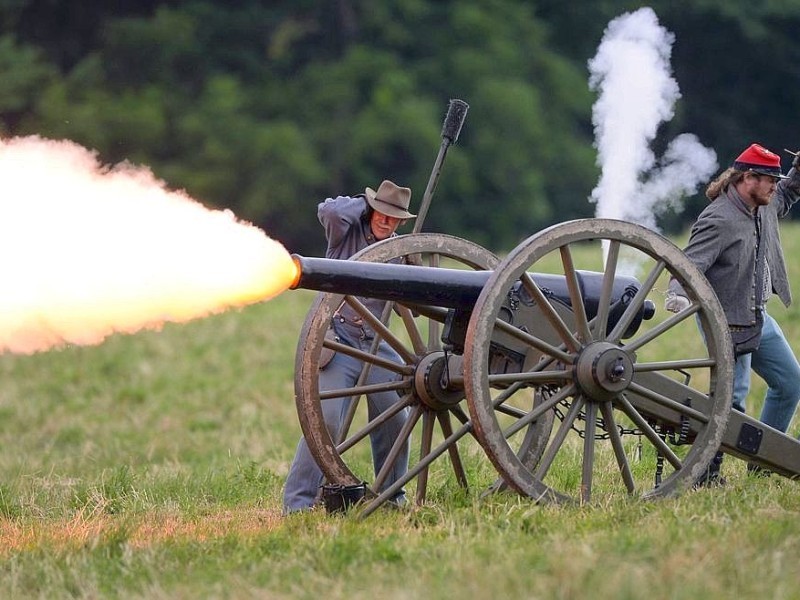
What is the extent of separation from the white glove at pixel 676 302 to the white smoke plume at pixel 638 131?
1782mm

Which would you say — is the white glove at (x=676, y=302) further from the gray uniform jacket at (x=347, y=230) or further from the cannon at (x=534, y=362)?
the gray uniform jacket at (x=347, y=230)

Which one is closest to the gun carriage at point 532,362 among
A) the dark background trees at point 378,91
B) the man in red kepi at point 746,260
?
the man in red kepi at point 746,260

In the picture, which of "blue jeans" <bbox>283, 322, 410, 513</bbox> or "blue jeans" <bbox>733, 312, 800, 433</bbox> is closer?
"blue jeans" <bbox>283, 322, 410, 513</bbox>

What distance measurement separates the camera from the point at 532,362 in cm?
712

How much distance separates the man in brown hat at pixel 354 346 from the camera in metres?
7.66

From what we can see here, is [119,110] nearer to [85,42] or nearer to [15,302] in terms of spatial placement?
[85,42]

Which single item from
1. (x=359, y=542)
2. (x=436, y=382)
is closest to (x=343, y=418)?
(x=436, y=382)

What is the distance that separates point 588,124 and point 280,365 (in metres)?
18.6

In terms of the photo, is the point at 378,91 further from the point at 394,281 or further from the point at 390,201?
the point at 394,281

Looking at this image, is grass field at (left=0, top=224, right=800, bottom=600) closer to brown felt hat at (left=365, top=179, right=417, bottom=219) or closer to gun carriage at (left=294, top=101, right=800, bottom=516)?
gun carriage at (left=294, top=101, right=800, bottom=516)

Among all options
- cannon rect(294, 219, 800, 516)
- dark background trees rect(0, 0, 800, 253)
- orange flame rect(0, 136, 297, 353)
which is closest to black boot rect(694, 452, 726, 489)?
cannon rect(294, 219, 800, 516)

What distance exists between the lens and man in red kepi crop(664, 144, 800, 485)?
773 centimetres

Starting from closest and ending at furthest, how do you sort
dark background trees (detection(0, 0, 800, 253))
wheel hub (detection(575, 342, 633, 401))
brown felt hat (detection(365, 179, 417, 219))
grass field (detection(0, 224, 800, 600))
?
1. grass field (detection(0, 224, 800, 600))
2. wheel hub (detection(575, 342, 633, 401))
3. brown felt hat (detection(365, 179, 417, 219))
4. dark background trees (detection(0, 0, 800, 253))

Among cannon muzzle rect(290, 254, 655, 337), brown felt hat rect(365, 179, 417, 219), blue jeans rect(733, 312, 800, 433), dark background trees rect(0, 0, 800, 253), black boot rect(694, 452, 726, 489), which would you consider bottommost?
black boot rect(694, 452, 726, 489)
